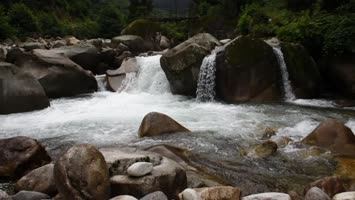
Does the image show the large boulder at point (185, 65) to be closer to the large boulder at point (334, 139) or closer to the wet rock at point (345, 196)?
the large boulder at point (334, 139)

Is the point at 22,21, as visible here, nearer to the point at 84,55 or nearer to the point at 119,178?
the point at 84,55

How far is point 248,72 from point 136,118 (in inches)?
195

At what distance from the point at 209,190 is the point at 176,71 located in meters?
10.0

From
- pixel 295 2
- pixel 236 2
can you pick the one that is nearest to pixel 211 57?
pixel 295 2

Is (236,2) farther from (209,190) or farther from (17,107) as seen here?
(209,190)

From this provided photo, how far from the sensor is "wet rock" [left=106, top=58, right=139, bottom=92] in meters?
17.5

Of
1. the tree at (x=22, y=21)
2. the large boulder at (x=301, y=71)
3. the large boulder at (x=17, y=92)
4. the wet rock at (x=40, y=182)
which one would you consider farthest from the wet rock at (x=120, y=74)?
the tree at (x=22, y=21)

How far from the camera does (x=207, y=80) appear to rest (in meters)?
14.9

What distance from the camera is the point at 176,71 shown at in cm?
1520

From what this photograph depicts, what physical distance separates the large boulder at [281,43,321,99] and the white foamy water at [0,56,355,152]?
1.71 m

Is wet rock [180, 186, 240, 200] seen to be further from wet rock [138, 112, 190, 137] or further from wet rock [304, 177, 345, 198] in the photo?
wet rock [138, 112, 190, 137]

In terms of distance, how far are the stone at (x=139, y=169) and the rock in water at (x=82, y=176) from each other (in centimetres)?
34

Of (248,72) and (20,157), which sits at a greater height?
(248,72)

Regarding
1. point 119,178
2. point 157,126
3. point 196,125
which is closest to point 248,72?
point 196,125
